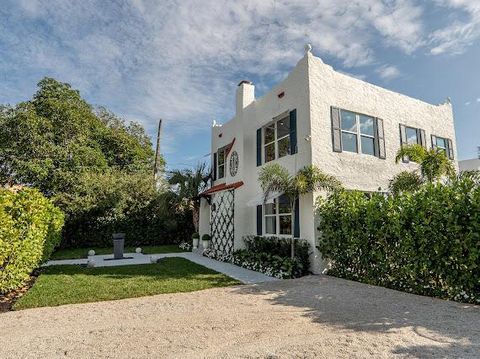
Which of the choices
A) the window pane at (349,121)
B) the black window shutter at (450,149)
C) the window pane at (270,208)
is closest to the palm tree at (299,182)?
the window pane at (270,208)

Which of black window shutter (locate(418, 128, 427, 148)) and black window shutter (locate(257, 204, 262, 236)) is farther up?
black window shutter (locate(418, 128, 427, 148))

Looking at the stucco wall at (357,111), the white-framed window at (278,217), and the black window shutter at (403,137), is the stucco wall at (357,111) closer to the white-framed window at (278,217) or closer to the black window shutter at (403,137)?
the black window shutter at (403,137)

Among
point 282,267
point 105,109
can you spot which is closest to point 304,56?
point 282,267

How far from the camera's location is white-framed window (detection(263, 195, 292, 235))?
42.7 feet

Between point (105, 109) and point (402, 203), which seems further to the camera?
point (105, 109)

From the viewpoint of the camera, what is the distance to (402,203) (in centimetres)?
855

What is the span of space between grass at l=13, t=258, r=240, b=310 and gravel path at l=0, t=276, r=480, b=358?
599mm

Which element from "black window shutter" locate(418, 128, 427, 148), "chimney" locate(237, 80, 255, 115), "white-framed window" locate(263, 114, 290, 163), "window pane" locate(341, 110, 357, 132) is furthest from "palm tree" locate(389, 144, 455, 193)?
"chimney" locate(237, 80, 255, 115)

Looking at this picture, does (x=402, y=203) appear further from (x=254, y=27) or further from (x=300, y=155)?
(x=254, y=27)

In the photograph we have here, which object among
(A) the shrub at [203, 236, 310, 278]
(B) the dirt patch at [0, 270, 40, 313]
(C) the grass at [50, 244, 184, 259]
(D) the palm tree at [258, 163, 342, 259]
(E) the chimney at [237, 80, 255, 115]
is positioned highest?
(E) the chimney at [237, 80, 255, 115]

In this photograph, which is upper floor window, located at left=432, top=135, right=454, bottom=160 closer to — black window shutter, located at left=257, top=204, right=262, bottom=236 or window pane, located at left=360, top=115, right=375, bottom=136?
window pane, located at left=360, top=115, right=375, bottom=136

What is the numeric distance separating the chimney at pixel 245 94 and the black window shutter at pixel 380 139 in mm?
6439

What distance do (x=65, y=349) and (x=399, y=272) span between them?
26.5 ft

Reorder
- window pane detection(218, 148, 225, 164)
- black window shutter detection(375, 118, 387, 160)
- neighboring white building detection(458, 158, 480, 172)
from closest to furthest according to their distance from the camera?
black window shutter detection(375, 118, 387, 160), window pane detection(218, 148, 225, 164), neighboring white building detection(458, 158, 480, 172)
